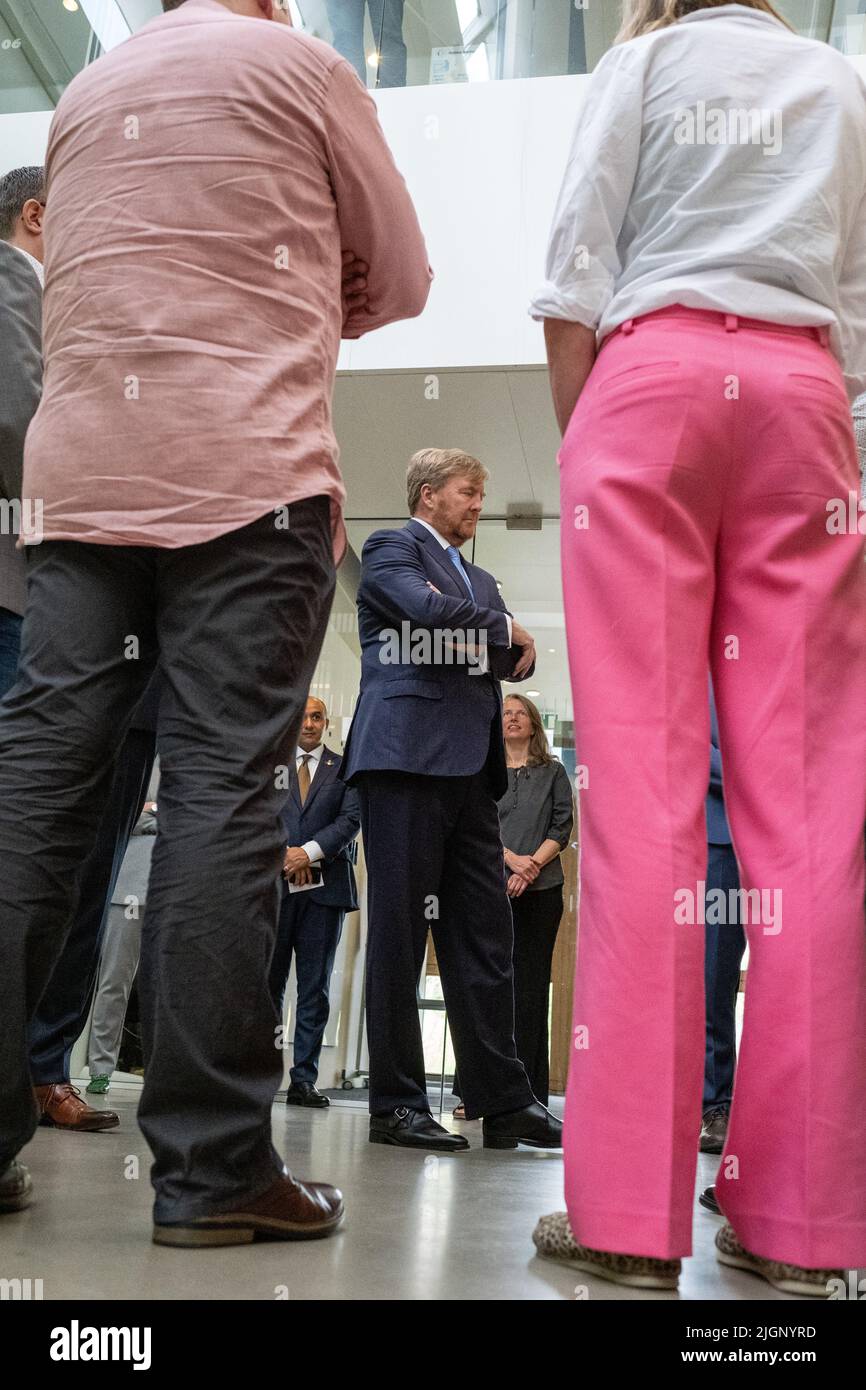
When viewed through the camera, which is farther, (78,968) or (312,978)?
(312,978)

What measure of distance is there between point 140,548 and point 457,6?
4740 millimetres

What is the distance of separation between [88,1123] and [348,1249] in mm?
1421

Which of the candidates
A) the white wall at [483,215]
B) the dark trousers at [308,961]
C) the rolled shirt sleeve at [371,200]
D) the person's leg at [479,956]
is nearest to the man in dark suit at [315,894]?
the dark trousers at [308,961]

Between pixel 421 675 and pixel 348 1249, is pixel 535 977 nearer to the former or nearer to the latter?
pixel 421 675

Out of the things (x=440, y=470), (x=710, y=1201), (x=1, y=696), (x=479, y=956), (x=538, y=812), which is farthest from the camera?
(x=538, y=812)

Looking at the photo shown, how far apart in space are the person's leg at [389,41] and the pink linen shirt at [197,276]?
13.3ft

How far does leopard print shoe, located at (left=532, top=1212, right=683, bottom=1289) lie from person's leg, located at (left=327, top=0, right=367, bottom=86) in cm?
497

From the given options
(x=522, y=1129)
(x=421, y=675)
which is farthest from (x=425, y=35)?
(x=522, y=1129)

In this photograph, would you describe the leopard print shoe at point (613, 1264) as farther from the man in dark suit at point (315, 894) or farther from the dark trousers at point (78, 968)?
the man in dark suit at point (315, 894)

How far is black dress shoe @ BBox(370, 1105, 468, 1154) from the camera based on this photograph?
260cm

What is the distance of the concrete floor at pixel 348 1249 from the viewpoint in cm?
113

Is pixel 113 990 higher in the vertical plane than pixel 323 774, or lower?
lower

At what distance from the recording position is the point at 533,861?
179 inches

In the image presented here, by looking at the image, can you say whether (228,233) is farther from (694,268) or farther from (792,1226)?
(792,1226)
